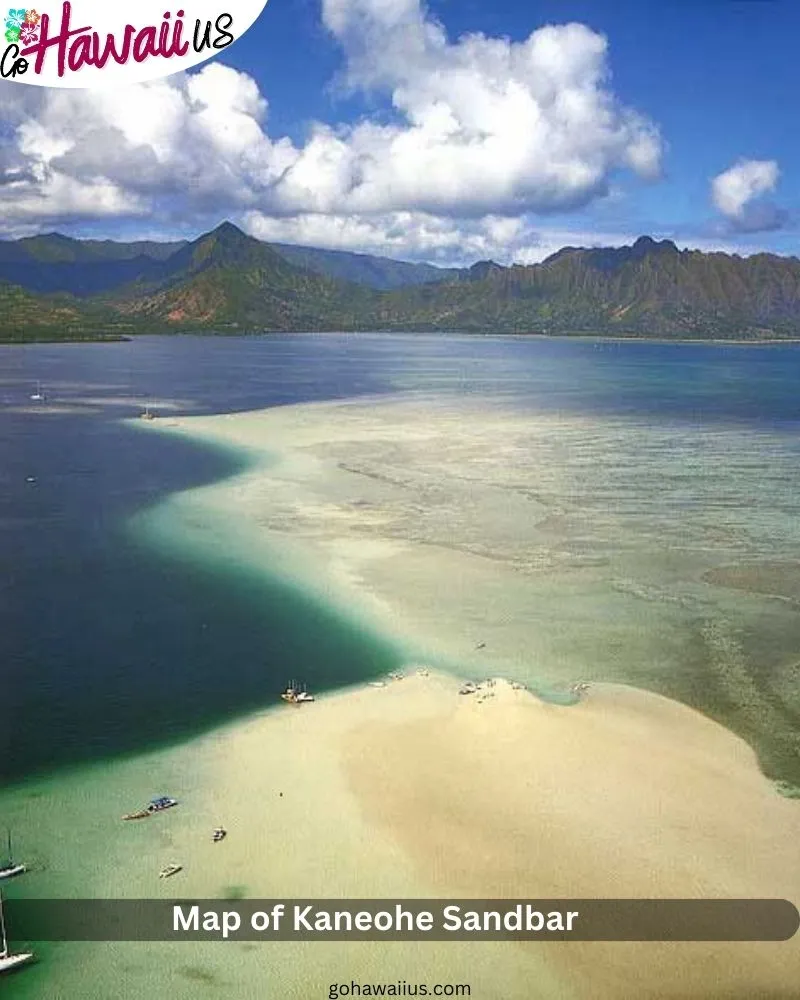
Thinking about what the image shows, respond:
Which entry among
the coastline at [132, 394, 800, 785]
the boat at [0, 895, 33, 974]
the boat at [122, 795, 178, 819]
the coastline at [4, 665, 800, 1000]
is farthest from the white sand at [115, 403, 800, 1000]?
the boat at [0, 895, 33, 974]

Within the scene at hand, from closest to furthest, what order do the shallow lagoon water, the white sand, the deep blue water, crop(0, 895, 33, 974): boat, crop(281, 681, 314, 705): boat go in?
crop(0, 895, 33, 974): boat, the white sand, the shallow lagoon water, the deep blue water, crop(281, 681, 314, 705): boat

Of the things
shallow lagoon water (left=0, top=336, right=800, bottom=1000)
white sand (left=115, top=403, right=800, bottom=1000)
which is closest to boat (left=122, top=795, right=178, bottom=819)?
shallow lagoon water (left=0, top=336, right=800, bottom=1000)

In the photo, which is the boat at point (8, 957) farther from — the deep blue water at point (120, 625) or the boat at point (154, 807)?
the deep blue water at point (120, 625)

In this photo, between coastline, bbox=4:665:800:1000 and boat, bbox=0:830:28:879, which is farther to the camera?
boat, bbox=0:830:28:879

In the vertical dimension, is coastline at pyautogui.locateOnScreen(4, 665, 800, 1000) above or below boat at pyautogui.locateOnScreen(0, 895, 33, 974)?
above

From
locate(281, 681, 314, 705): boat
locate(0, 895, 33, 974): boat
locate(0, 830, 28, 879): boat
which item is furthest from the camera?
locate(281, 681, 314, 705): boat

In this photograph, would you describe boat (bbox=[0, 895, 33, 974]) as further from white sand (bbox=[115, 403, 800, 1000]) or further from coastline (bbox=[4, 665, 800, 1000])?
white sand (bbox=[115, 403, 800, 1000])

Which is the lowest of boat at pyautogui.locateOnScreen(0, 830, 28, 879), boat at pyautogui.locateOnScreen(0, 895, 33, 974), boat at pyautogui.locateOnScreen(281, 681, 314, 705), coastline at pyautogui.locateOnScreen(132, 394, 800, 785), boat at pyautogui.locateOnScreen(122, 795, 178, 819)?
boat at pyautogui.locateOnScreen(0, 895, 33, 974)
